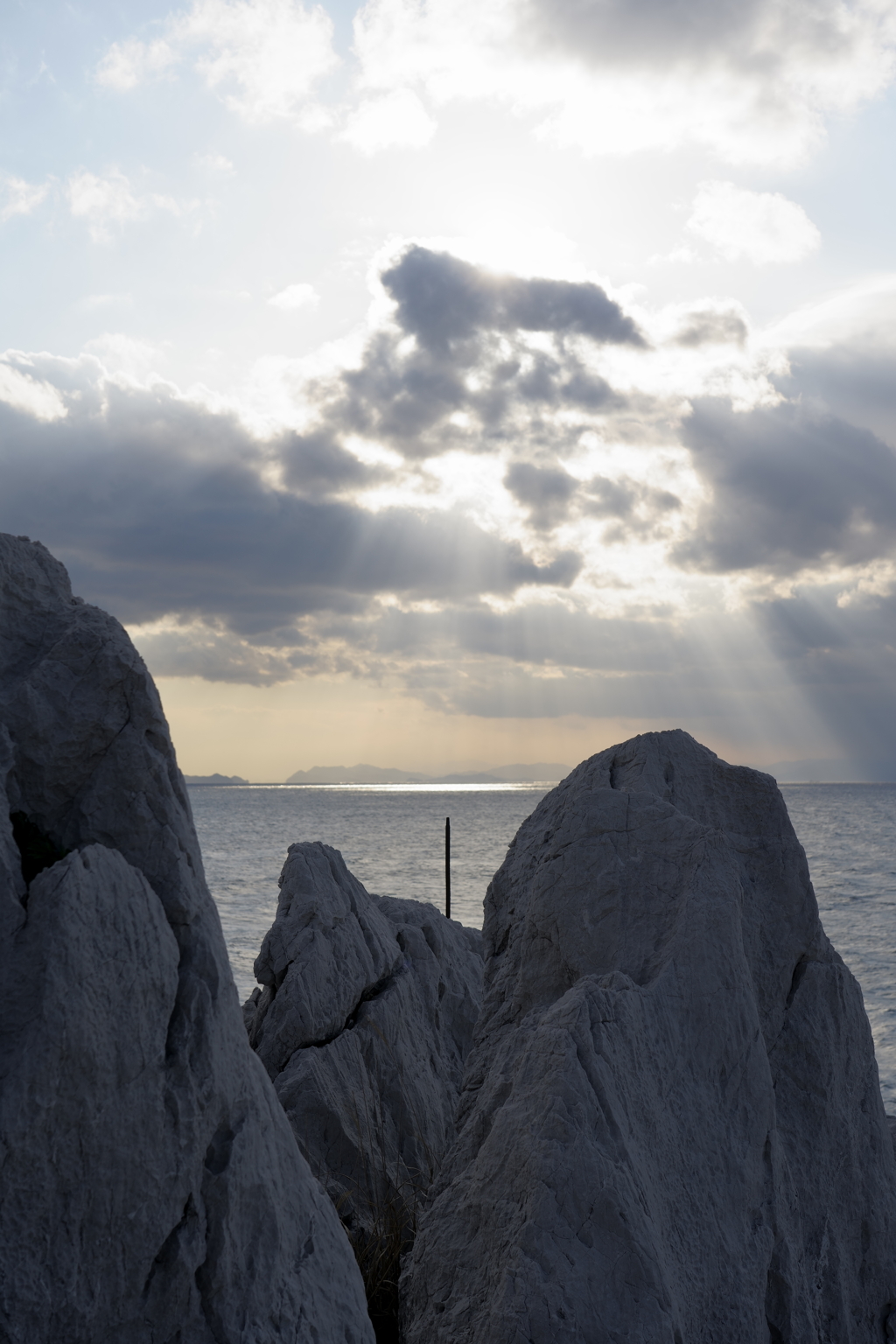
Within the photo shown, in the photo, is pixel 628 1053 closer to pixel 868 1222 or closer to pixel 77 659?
pixel 868 1222

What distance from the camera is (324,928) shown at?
9.69 m

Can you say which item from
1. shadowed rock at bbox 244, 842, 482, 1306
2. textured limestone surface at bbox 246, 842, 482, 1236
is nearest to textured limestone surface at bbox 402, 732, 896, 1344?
shadowed rock at bbox 244, 842, 482, 1306

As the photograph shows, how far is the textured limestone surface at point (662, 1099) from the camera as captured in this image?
152 inches

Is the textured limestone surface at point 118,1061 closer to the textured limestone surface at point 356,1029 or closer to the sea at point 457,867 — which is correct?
the textured limestone surface at point 356,1029

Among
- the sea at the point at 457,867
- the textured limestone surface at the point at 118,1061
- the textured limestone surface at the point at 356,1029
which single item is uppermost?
the textured limestone surface at the point at 118,1061

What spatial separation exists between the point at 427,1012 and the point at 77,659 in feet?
26.6

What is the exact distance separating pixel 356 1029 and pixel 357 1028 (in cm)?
2

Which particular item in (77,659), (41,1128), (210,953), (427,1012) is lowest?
(427,1012)

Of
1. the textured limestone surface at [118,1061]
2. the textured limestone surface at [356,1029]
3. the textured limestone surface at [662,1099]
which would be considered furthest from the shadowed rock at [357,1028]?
the textured limestone surface at [118,1061]

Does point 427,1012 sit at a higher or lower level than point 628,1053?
lower

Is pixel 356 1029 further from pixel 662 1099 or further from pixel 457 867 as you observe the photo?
pixel 457 867

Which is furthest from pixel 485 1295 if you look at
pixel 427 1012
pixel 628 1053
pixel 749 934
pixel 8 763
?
pixel 427 1012

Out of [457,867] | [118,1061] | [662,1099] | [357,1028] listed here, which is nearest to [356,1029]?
[357,1028]

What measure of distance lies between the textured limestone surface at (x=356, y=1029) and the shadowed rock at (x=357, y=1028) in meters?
0.01
